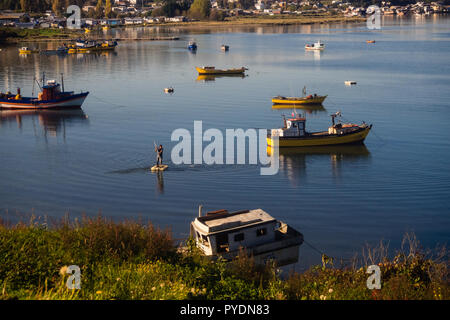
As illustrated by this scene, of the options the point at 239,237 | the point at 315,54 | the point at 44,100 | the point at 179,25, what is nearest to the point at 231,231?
the point at 239,237

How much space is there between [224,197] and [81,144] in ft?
37.7

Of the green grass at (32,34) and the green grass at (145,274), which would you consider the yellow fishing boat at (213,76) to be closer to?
the green grass at (145,274)

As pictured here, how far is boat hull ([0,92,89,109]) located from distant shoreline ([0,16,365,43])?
190 ft

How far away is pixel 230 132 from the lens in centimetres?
3003

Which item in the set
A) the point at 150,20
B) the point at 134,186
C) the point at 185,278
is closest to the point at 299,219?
the point at 134,186

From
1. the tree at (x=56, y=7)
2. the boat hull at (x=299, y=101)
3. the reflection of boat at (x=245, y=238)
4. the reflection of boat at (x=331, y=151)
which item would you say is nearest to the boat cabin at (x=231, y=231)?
the reflection of boat at (x=245, y=238)

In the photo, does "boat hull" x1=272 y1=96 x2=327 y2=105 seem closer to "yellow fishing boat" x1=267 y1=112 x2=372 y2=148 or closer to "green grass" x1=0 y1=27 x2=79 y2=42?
"yellow fishing boat" x1=267 y1=112 x2=372 y2=148

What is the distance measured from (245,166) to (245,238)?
10754mm

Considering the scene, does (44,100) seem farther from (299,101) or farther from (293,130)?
(293,130)

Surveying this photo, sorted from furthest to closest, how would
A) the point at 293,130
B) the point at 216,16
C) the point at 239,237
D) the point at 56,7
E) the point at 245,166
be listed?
the point at 216,16 → the point at 56,7 → the point at 293,130 → the point at 245,166 → the point at 239,237

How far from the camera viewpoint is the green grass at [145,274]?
8.88 m

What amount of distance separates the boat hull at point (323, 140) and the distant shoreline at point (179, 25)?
74.9 meters

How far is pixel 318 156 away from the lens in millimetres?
26469

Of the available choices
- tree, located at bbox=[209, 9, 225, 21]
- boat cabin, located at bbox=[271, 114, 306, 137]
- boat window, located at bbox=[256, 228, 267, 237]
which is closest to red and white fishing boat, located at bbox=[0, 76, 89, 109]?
boat cabin, located at bbox=[271, 114, 306, 137]
